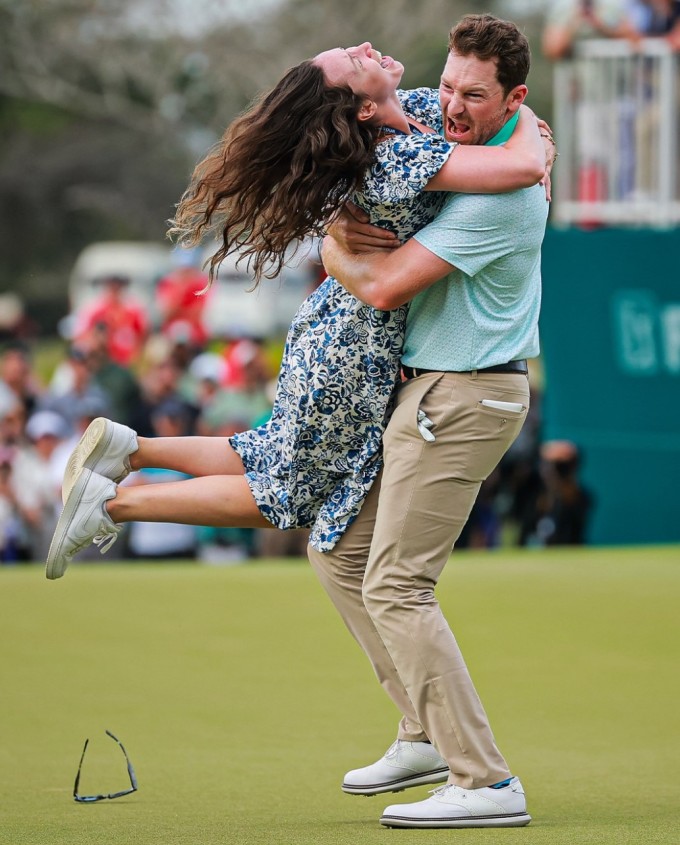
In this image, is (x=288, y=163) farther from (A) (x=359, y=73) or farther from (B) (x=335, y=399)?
(B) (x=335, y=399)

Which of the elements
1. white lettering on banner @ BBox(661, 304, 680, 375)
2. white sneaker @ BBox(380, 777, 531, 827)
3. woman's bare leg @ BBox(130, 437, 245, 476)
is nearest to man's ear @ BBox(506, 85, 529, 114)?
woman's bare leg @ BBox(130, 437, 245, 476)

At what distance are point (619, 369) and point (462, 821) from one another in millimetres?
8458

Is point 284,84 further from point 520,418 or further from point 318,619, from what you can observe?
point 318,619

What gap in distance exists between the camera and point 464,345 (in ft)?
14.2

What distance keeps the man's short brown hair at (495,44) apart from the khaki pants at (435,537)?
0.81 metres

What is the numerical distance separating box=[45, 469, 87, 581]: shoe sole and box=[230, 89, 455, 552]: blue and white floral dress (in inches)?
19.4

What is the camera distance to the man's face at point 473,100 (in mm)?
4277

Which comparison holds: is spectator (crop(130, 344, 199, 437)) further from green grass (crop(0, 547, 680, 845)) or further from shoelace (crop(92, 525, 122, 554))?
shoelace (crop(92, 525, 122, 554))

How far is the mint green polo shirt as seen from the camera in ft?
13.8

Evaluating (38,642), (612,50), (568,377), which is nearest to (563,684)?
(38,642)

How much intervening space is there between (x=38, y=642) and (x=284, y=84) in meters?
4.12

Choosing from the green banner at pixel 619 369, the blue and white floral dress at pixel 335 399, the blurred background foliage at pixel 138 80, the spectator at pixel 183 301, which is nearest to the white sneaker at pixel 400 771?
the blue and white floral dress at pixel 335 399

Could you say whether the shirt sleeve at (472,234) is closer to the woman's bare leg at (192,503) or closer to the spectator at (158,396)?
the woman's bare leg at (192,503)

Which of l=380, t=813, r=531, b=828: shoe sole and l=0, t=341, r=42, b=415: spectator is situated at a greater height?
l=380, t=813, r=531, b=828: shoe sole
